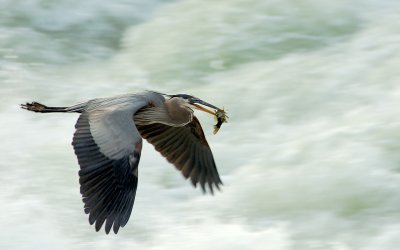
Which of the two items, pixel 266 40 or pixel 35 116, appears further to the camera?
pixel 266 40

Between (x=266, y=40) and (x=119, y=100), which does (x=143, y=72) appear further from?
(x=119, y=100)

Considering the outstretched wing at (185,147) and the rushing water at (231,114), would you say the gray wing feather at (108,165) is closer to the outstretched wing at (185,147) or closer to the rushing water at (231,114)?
the outstretched wing at (185,147)

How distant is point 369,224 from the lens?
25.8 ft

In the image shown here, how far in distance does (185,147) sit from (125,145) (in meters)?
1.12

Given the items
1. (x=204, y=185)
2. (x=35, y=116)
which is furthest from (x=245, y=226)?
(x=35, y=116)

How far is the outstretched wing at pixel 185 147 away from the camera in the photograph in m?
7.35

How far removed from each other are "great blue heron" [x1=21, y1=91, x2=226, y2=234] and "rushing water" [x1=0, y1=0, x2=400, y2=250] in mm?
785

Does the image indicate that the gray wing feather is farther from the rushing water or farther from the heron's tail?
the rushing water

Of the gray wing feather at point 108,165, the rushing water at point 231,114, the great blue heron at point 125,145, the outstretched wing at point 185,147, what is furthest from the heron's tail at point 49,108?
the rushing water at point 231,114

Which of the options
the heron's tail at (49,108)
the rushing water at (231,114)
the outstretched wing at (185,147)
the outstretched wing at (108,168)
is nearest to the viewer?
the outstretched wing at (108,168)

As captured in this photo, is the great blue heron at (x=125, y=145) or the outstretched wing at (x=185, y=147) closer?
the great blue heron at (x=125, y=145)

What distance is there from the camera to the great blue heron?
6.18 meters

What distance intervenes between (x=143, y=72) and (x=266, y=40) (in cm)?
132

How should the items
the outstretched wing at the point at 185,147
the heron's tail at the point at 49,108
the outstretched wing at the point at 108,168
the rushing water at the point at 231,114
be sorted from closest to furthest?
the outstretched wing at the point at 108,168 < the heron's tail at the point at 49,108 < the outstretched wing at the point at 185,147 < the rushing water at the point at 231,114
